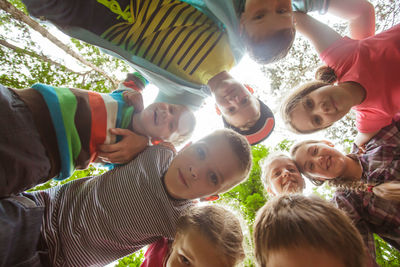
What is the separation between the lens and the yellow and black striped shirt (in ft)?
5.49

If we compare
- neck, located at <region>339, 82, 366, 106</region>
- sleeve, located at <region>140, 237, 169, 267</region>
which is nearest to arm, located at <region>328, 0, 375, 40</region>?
neck, located at <region>339, 82, 366, 106</region>

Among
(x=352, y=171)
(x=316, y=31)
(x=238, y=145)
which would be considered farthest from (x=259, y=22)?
(x=352, y=171)

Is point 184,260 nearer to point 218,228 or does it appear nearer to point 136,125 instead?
point 218,228

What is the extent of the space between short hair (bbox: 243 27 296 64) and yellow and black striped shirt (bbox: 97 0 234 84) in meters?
0.23

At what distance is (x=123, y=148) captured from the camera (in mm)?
1604

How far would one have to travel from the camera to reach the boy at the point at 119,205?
1318mm

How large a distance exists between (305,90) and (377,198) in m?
1.42

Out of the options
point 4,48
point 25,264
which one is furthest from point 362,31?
point 4,48

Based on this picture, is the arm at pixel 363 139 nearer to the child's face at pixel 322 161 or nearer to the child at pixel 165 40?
the child's face at pixel 322 161

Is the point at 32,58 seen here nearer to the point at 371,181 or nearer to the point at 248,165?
the point at 248,165

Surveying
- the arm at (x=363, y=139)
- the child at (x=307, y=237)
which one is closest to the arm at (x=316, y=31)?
the arm at (x=363, y=139)

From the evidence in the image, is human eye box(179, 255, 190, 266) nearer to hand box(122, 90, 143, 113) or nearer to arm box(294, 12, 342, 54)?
hand box(122, 90, 143, 113)

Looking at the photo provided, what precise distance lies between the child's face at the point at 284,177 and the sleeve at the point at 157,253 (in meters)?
1.44

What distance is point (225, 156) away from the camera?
1.80m
